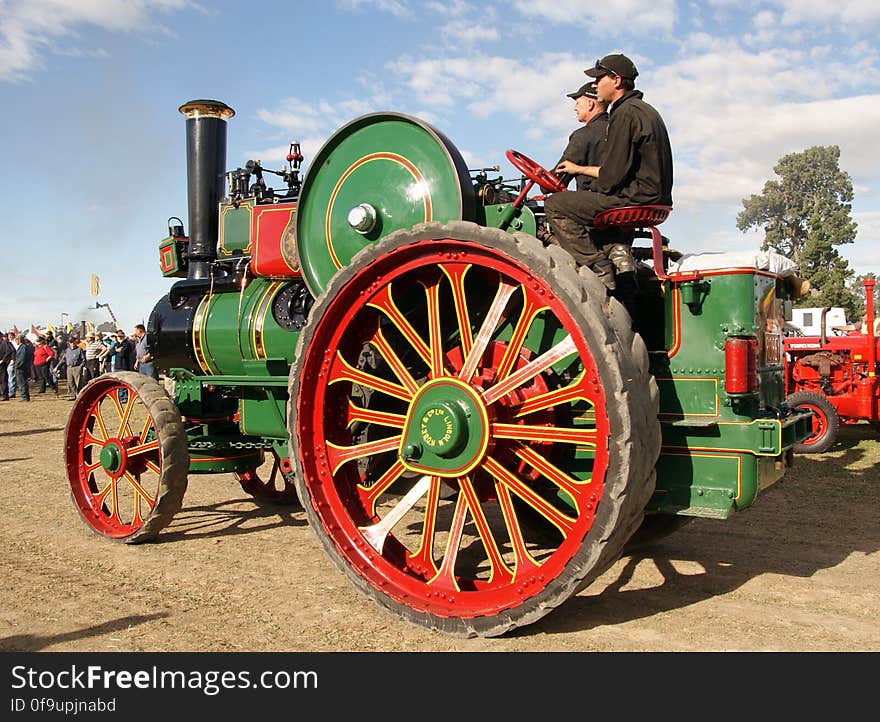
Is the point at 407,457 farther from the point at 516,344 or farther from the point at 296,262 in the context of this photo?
the point at 296,262

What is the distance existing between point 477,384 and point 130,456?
2.91 meters

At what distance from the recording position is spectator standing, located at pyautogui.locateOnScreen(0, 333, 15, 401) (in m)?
20.1

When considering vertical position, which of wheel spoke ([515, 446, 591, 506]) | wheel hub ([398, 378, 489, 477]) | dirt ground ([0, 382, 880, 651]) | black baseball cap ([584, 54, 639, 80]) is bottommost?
→ dirt ground ([0, 382, 880, 651])

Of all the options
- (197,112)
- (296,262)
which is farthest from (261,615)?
(197,112)

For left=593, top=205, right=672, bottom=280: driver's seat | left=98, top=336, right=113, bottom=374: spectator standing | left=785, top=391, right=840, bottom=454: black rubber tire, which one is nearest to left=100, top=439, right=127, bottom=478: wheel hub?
left=593, top=205, right=672, bottom=280: driver's seat

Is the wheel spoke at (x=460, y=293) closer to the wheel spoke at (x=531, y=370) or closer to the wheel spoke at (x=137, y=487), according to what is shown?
the wheel spoke at (x=531, y=370)

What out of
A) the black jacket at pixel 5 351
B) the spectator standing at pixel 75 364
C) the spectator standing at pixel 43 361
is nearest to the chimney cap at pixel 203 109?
the spectator standing at pixel 75 364

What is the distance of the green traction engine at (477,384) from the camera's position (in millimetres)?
3246

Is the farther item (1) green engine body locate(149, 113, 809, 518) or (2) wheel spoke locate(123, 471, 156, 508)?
(2) wheel spoke locate(123, 471, 156, 508)

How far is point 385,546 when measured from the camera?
12.9 feet

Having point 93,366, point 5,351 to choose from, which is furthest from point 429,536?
point 5,351

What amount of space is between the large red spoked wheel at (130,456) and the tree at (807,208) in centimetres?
3477

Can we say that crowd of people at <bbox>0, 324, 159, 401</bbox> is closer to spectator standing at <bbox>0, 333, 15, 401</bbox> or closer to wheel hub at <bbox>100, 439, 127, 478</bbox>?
spectator standing at <bbox>0, 333, 15, 401</bbox>

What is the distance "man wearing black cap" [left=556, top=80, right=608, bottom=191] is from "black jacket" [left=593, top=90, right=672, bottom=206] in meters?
0.28
